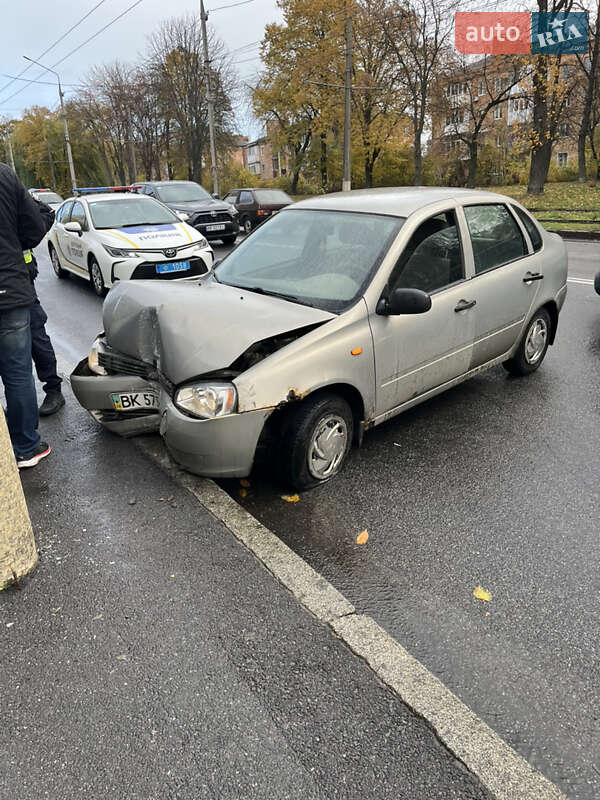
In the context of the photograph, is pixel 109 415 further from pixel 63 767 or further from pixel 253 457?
pixel 63 767

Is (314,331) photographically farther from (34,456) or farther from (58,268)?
(58,268)

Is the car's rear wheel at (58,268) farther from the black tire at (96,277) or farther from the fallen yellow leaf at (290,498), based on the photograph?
the fallen yellow leaf at (290,498)

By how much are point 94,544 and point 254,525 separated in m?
0.83

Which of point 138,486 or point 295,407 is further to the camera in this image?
point 138,486

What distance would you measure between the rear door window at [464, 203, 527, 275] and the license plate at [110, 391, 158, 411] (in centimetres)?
Result: 252

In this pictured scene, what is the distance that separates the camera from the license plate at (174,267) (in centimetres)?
904

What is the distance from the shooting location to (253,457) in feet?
11.1

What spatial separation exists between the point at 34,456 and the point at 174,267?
5.56 meters

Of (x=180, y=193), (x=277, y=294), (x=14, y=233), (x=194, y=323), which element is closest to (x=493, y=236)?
(x=277, y=294)

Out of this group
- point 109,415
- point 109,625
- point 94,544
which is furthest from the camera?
point 109,415

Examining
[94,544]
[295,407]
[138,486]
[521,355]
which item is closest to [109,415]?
[138,486]

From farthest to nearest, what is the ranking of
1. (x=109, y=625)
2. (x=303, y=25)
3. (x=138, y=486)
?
(x=303, y=25) < (x=138, y=486) < (x=109, y=625)

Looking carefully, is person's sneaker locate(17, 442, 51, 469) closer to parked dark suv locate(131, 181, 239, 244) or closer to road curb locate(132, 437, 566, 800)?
road curb locate(132, 437, 566, 800)

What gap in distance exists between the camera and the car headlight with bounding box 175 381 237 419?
3238 mm
